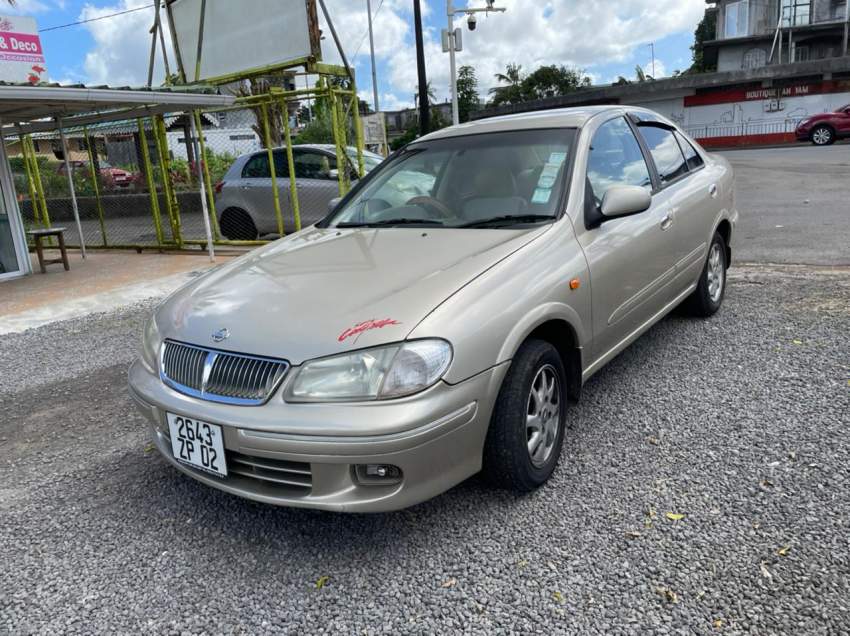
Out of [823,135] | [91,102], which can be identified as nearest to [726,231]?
[91,102]

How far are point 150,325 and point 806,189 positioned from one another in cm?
1283

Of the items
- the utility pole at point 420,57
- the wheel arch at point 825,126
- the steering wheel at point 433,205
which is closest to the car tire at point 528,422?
the steering wheel at point 433,205

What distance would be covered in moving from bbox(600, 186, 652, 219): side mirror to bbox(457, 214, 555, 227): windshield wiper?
281 millimetres

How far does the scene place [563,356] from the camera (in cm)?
316

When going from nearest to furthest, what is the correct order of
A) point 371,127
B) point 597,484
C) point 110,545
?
point 110,545, point 597,484, point 371,127

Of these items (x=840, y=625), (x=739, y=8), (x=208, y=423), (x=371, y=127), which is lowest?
(x=840, y=625)

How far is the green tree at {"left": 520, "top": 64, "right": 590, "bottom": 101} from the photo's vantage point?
57000 millimetres

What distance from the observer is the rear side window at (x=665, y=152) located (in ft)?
14.1

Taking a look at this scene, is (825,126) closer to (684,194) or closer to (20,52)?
(684,194)

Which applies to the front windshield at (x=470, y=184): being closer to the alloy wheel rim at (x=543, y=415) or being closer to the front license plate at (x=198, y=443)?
the alloy wheel rim at (x=543, y=415)

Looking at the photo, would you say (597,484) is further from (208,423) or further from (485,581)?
(208,423)

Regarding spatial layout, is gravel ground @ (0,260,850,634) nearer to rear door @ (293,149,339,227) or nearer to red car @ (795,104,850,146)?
rear door @ (293,149,339,227)

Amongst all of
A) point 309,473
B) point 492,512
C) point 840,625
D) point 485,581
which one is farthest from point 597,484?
point 309,473

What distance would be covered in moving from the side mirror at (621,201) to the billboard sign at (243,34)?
635cm
